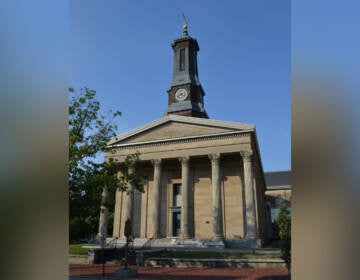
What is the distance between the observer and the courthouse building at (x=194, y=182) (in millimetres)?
33719

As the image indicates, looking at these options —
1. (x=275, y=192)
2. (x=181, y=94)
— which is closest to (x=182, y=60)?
(x=181, y=94)

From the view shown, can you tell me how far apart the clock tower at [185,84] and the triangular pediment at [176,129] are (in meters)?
9.03

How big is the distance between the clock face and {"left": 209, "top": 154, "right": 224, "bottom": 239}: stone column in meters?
16.4

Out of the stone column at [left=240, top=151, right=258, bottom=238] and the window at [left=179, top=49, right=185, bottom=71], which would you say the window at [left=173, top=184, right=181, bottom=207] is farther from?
the window at [left=179, top=49, right=185, bottom=71]

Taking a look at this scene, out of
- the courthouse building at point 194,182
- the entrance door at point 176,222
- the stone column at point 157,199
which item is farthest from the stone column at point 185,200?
the entrance door at point 176,222

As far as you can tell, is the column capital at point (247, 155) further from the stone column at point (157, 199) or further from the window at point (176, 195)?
the window at point (176, 195)

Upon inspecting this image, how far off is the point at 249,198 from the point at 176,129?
38.0 feet

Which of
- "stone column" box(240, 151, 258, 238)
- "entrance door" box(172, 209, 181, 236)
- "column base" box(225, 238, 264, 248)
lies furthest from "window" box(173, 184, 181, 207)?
"stone column" box(240, 151, 258, 238)

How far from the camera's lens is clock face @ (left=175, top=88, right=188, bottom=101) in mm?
48594

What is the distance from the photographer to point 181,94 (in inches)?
1934

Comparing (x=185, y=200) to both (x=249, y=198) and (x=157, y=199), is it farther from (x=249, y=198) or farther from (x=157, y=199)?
(x=249, y=198)
